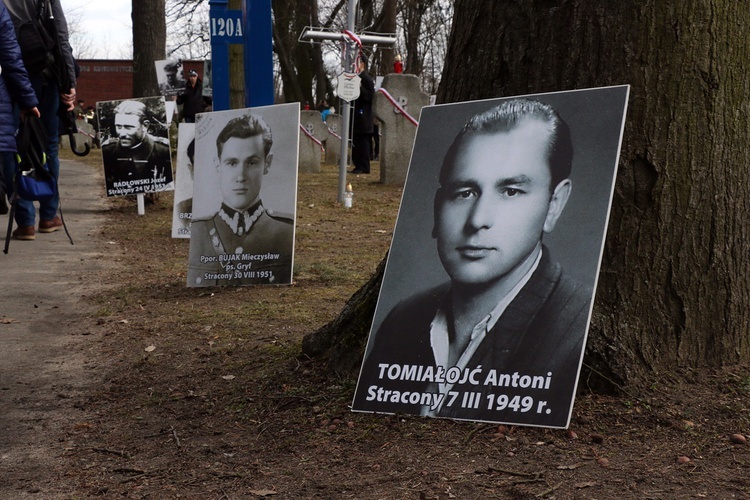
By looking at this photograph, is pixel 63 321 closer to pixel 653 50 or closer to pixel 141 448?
pixel 141 448

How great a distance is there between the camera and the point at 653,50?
3342mm

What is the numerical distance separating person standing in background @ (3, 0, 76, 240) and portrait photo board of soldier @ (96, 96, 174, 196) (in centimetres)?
187

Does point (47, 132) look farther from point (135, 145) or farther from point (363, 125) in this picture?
point (363, 125)

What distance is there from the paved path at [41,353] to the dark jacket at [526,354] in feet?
4.15

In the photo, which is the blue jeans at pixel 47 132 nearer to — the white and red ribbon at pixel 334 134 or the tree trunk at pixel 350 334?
the tree trunk at pixel 350 334

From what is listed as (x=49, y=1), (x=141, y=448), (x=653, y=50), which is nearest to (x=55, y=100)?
(x=49, y=1)

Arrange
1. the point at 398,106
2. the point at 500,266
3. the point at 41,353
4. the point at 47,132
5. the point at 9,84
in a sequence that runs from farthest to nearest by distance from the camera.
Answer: the point at 398,106
the point at 47,132
the point at 9,84
the point at 41,353
the point at 500,266

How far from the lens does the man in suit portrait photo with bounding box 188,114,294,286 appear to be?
615 centimetres

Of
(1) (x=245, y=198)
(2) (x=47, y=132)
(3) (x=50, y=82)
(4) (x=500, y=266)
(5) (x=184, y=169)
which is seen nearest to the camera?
(4) (x=500, y=266)

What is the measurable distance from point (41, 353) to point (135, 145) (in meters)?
6.09

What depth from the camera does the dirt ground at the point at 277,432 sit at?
9.49ft

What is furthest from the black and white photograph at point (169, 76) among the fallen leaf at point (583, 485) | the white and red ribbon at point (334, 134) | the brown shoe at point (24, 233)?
the fallen leaf at point (583, 485)

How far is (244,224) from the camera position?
6.18m

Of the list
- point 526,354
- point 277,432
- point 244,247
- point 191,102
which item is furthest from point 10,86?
point 191,102
